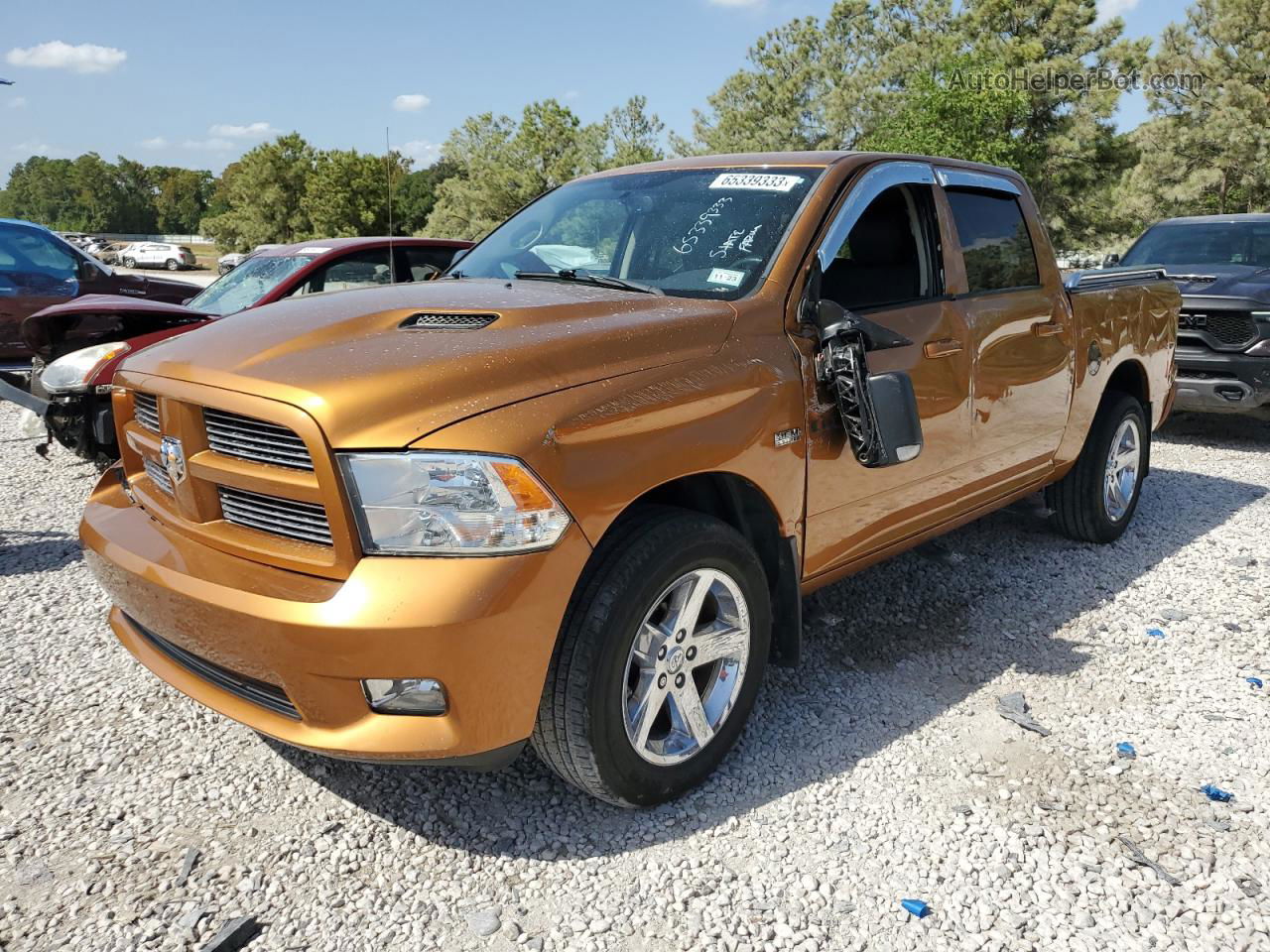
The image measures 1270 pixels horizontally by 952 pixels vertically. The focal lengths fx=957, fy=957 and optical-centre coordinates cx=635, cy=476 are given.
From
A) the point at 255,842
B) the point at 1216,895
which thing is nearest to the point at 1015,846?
the point at 1216,895

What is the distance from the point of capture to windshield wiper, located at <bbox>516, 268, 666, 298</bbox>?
3.08m

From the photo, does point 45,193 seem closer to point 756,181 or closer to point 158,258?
point 158,258

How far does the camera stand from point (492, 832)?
267cm

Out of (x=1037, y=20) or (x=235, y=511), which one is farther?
(x=1037, y=20)

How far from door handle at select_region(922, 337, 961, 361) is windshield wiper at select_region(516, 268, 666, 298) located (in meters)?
1.04

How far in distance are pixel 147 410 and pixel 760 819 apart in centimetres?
214

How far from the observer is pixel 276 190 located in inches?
2188

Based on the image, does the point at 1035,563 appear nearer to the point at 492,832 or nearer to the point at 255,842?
the point at 492,832

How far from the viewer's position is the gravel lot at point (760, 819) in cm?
231

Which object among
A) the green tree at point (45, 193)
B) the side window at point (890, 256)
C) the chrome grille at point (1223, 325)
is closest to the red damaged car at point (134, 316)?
the side window at point (890, 256)

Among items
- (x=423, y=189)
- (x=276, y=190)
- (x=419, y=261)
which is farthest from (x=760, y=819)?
(x=423, y=189)

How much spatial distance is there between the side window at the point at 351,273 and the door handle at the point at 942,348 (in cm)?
427

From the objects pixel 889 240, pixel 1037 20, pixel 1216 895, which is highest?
pixel 1037 20

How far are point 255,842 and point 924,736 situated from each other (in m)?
2.08
